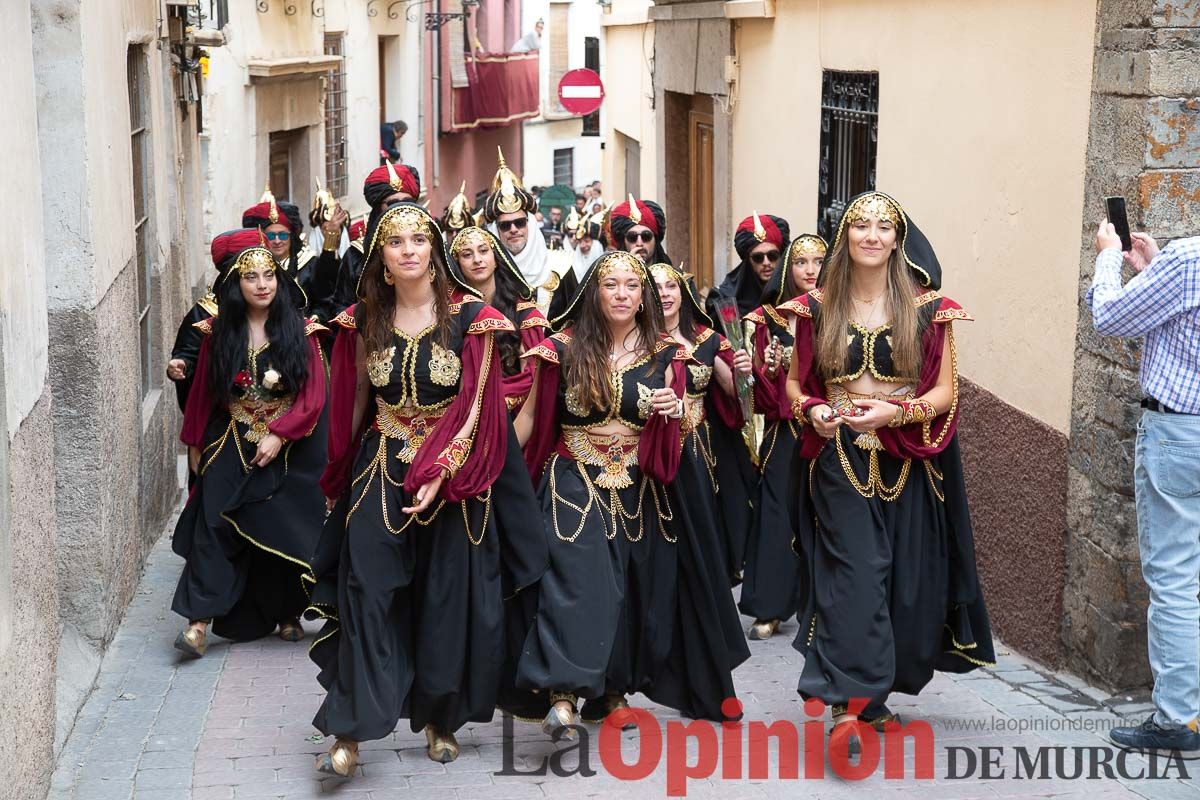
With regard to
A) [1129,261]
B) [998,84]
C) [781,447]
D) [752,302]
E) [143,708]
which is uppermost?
[998,84]

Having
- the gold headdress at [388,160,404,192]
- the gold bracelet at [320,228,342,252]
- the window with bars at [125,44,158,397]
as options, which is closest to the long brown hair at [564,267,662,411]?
the gold headdress at [388,160,404,192]

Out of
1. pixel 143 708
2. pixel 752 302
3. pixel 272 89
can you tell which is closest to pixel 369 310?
pixel 143 708

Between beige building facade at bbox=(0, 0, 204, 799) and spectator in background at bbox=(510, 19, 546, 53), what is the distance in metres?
28.6

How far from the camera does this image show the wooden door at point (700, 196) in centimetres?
1573

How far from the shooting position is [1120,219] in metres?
5.88

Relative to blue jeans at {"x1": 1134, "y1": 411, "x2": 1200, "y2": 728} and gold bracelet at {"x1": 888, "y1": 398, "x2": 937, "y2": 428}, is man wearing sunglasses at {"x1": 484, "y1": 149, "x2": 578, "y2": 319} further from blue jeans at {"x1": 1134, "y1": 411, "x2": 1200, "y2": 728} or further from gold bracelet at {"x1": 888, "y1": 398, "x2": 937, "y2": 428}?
blue jeans at {"x1": 1134, "y1": 411, "x2": 1200, "y2": 728}

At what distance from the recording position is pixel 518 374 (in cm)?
741

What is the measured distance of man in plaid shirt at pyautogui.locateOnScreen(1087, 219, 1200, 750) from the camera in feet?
18.6

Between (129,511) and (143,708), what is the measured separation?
5.44 feet

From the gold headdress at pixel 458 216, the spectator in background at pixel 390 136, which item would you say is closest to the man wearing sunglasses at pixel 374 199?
the gold headdress at pixel 458 216

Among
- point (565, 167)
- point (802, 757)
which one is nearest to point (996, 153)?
point (802, 757)

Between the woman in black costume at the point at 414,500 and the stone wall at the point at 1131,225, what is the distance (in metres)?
2.44

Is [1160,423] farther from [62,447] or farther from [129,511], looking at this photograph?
[129,511]

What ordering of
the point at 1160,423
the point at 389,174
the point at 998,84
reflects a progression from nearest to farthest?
the point at 1160,423
the point at 998,84
the point at 389,174
